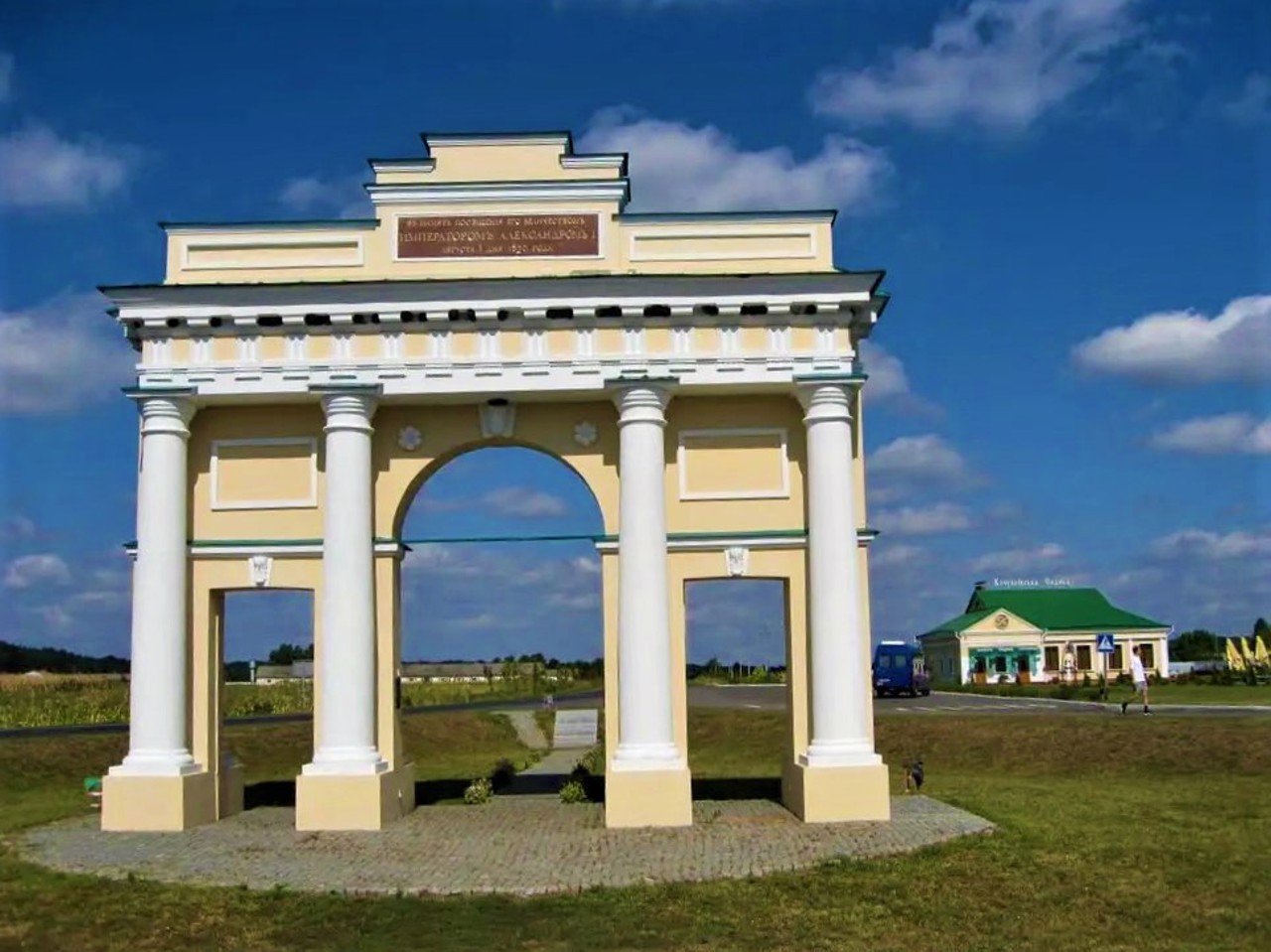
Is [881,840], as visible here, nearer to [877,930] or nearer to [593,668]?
[877,930]

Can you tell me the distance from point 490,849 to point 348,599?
4.42 meters

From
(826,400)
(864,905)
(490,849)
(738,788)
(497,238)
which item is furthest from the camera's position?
(738,788)

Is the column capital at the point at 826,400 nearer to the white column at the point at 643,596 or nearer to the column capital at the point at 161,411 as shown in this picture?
the white column at the point at 643,596

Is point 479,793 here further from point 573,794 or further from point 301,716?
point 301,716

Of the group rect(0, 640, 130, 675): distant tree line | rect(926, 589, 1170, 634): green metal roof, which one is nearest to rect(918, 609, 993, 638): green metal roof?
rect(926, 589, 1170, 634): green metal roof

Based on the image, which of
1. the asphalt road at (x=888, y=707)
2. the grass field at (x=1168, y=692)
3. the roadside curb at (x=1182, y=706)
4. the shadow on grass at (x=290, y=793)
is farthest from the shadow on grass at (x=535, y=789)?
the grass field at (x=1168, y=692)

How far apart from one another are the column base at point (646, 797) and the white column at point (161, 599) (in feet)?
19.9

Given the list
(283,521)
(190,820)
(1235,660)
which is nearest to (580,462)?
(283,521)

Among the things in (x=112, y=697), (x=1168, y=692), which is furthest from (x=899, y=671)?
(x=112, y=697)

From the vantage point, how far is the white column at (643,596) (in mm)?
19312

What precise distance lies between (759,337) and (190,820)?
1058cm

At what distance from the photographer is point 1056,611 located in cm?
8419

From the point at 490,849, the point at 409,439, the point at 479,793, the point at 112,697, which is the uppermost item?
the point at 409,439

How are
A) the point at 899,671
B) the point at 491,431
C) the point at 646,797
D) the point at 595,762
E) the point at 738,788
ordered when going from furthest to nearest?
the point at 899,671
the point at 595,762
the point at 738,788
the point at 491,431
the point at 646,797
